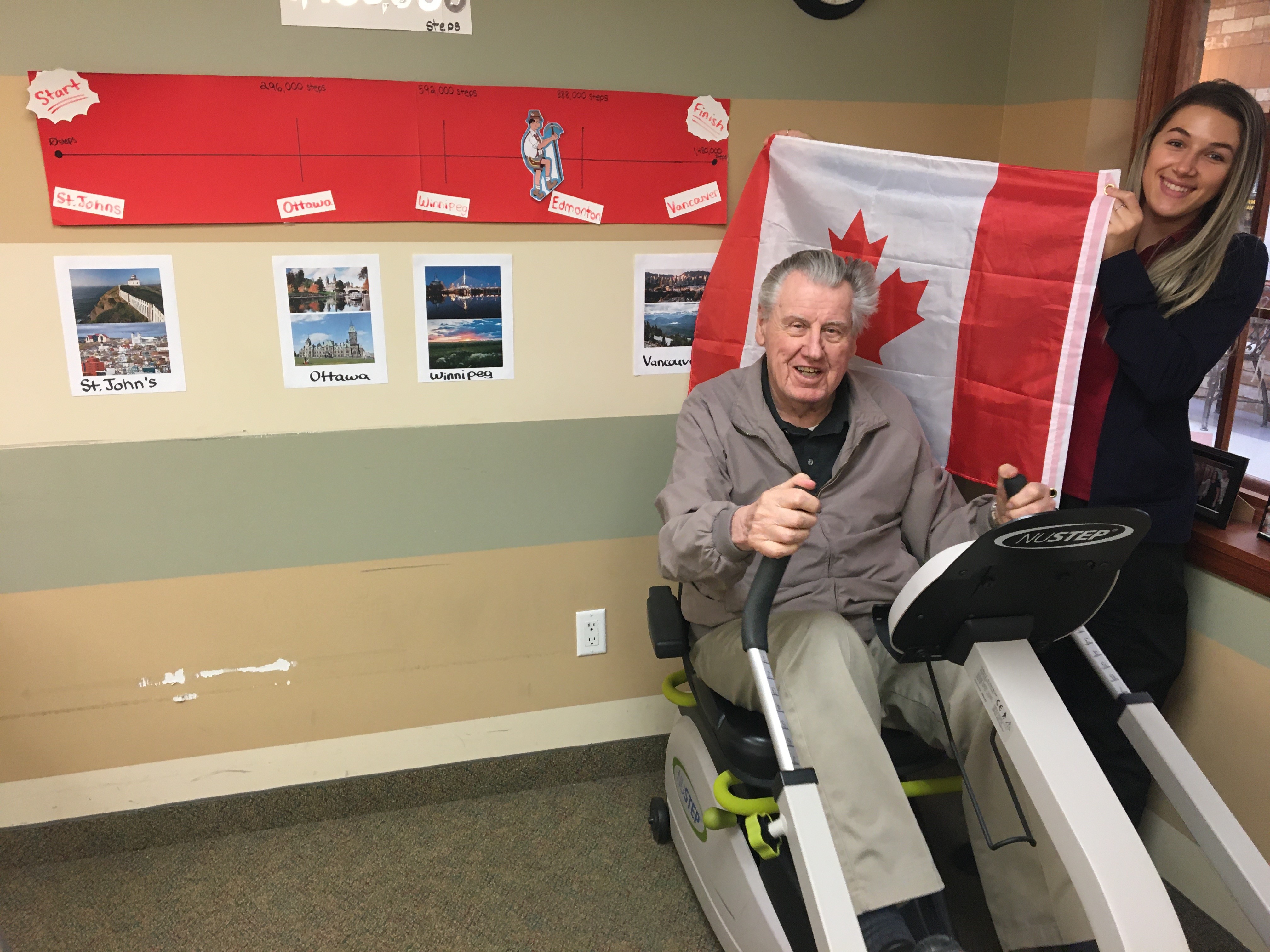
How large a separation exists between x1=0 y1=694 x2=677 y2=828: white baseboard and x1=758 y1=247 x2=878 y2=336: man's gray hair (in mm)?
1193

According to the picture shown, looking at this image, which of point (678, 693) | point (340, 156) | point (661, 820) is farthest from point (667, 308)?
point (661, 820)

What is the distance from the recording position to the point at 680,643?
68.1 inches

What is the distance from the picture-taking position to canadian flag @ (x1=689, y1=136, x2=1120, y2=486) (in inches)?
66.9

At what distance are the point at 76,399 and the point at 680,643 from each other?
4.49ft

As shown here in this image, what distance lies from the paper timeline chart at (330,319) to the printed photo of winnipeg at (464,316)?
11 centimetres

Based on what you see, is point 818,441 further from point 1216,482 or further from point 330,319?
point 330,319

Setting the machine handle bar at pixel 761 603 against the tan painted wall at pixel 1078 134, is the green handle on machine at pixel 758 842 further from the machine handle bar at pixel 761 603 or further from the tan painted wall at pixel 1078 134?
the tan painted wall at pixel 1078 134

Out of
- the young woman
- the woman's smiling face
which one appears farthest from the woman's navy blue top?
the woman's smiling face

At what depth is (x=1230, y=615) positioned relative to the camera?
1.79 m

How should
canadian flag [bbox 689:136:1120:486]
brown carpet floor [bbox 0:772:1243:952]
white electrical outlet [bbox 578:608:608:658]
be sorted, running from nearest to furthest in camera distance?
canadian flag [bbox 689:136:1120:486], brown carpet floor [bbox 0:772:1243:952], white electrical outlet [bbox 578:608:608:658]

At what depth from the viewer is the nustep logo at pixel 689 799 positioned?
74.2 inches

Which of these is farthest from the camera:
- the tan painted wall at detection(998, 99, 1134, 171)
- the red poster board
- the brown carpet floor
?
the tan painted wall at detection(998, 99, 1134, 171)

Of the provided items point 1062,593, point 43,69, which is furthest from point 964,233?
point 43,69

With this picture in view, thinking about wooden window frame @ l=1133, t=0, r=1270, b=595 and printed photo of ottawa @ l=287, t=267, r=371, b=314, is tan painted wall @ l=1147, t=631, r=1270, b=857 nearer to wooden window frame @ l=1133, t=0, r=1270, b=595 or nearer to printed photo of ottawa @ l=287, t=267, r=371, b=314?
wooden window frame @ l=1133, t=0, r=1270, b=595
